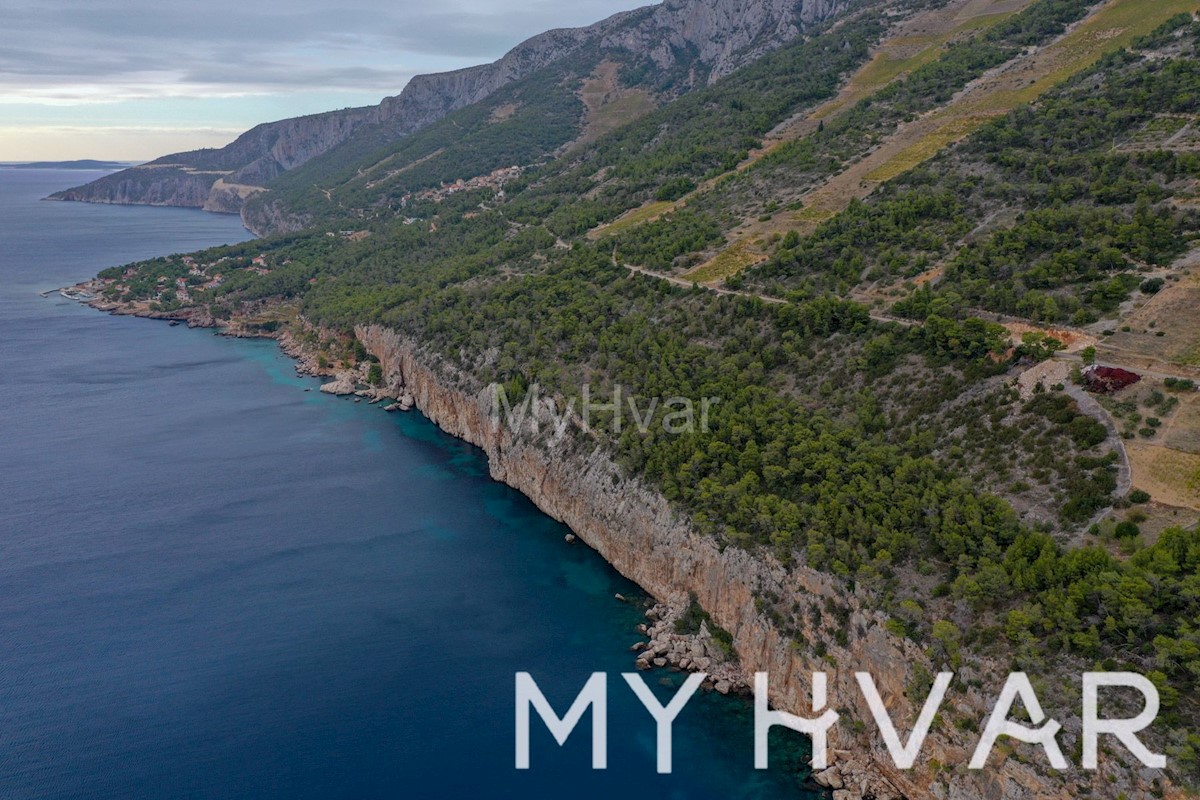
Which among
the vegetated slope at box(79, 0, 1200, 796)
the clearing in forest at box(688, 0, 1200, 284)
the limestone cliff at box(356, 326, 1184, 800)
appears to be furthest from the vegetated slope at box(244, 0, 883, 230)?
the limestone cliff at box(356, 326, 1184, 800)

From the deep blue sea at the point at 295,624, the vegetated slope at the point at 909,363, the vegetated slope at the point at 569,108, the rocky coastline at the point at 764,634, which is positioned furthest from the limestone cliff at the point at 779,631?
the vegetated slope at the point at 569,108

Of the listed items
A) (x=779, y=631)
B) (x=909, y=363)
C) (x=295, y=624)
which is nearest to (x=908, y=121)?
(x=909, y=363)

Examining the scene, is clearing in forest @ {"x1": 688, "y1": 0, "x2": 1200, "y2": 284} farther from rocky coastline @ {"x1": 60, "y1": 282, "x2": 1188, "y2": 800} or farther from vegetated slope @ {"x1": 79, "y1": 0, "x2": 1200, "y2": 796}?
rocky coastline @ {"x1": 60, "y1": 282, "x2": 1188, "y2": 800}

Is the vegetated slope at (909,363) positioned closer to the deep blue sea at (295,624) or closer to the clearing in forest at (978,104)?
the clearing in forest at (978,104)

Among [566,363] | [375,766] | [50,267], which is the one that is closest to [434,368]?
[566,363]

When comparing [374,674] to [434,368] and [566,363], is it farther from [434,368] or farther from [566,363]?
[434,368]
